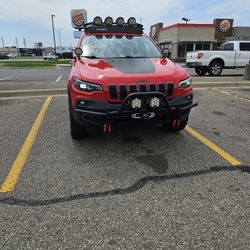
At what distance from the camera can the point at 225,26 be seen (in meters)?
36.8

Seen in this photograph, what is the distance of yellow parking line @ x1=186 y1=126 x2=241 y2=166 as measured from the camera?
373 centimetres

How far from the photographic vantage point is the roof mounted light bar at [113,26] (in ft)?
17.6

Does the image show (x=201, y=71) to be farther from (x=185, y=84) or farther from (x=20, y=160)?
(x=20, y=160)

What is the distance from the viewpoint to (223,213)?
2.63m

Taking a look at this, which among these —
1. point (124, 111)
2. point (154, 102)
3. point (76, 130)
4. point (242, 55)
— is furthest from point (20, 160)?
point (242, 55)

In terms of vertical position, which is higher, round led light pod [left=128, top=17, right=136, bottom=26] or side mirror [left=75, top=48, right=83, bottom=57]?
round led light pod [left=128, top=17, right=136, bottom=26]

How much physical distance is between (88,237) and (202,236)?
0.97 m

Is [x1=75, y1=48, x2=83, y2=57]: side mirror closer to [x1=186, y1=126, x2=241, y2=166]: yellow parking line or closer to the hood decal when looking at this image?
the hood decal

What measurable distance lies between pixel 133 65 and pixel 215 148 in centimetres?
179

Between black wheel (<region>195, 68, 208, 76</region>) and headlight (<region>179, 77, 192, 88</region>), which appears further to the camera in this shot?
black wheel (<region>195, 68, 208, 76</region>)

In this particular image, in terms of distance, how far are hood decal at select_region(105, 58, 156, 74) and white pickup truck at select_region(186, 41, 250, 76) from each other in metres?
10.1

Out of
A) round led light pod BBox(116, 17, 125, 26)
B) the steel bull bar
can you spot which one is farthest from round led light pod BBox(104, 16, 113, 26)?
the steel bull bar

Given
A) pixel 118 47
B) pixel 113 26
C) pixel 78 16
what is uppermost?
pixel 78 16

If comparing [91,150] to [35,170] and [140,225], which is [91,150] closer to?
[35,170]
